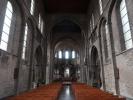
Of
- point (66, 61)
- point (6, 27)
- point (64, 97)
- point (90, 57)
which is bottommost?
point (64, 97)

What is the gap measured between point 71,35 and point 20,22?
18.9 m

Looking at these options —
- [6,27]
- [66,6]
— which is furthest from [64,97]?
[66,6]

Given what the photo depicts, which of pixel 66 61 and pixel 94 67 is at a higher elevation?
pixel 66 61

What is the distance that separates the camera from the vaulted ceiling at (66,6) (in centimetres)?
1880

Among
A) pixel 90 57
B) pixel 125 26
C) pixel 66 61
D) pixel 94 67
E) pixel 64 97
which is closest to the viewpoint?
pixel 125 26

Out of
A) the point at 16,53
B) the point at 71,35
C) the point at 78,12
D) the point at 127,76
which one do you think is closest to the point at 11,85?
the point at 16,53

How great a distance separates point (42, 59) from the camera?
18172 mm

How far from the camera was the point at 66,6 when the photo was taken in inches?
777

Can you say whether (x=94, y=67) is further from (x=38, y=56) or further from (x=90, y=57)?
(x=38, y=56)

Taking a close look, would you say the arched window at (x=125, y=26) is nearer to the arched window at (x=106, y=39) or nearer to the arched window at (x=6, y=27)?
the arched window at (x=106, y=39)

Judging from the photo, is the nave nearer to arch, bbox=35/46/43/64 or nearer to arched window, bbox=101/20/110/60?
arched window, bbox=101/20/110/60

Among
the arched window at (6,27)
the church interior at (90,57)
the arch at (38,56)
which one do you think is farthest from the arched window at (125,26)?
the arch at (38,56)

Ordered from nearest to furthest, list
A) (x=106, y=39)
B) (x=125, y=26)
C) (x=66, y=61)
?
(x=125, y=26), (x=106, y=39), (x=66, y=61)

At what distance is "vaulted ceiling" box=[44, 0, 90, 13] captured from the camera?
18797 mm
